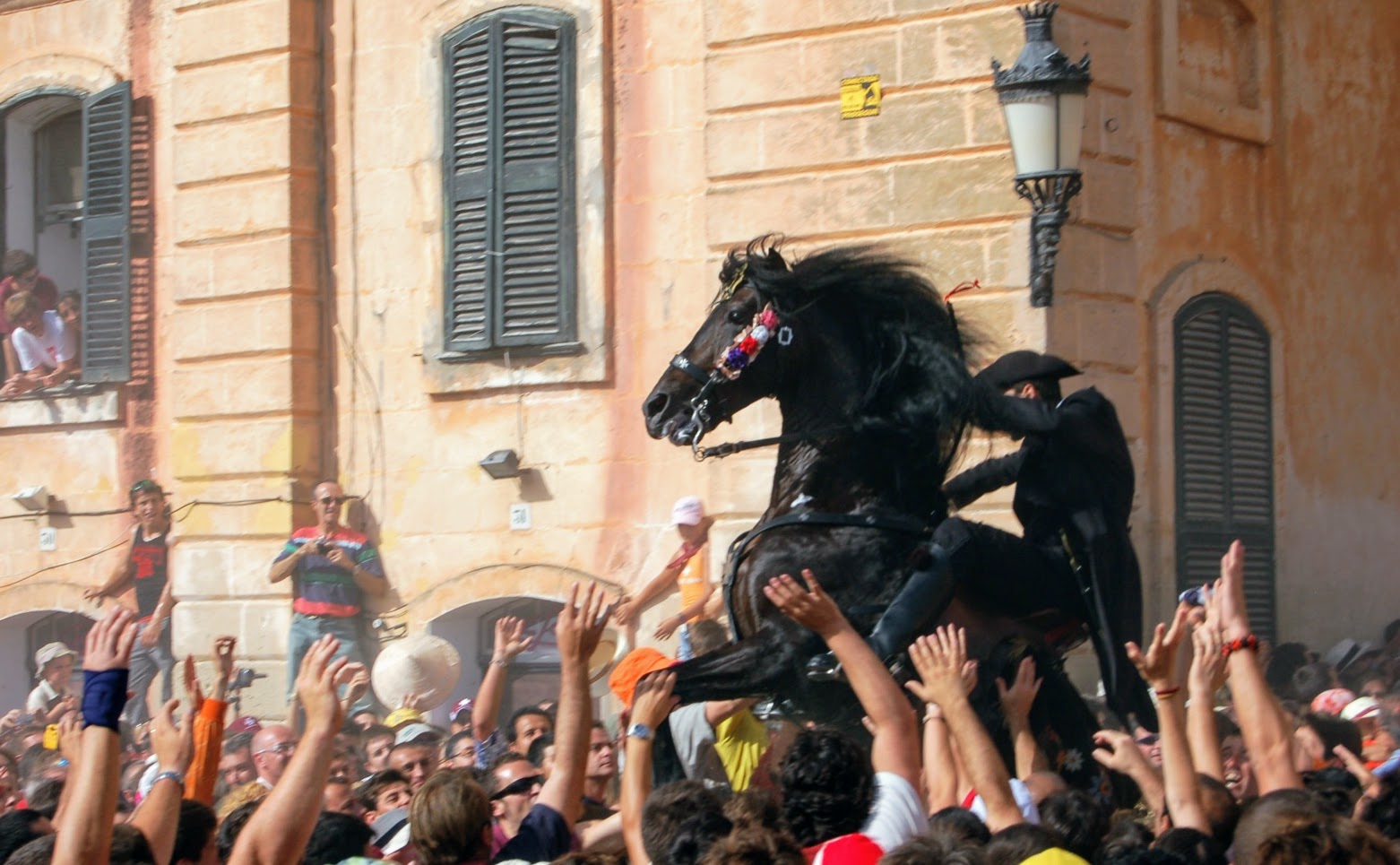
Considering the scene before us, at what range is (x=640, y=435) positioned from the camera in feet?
41.7

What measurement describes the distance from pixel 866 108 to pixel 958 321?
3830 millimetres

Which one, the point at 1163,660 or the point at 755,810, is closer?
the point at 755,810

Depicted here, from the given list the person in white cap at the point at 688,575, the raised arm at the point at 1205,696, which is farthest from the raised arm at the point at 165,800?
the person in white cap at the point at 688,575

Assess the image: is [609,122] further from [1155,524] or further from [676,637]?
[1155,524]

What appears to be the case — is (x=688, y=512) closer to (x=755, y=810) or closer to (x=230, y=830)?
(x=230, y=830)

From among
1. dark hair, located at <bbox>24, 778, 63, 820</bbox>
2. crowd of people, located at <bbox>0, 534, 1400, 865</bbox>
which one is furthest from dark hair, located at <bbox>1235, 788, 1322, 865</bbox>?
dark hair, located at <bbox>24, 778, 63, 820</bbox>

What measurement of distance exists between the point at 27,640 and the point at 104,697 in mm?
11472

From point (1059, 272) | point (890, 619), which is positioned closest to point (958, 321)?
point (890, 619)

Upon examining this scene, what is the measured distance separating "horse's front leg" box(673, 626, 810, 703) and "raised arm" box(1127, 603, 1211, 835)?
7.53ft

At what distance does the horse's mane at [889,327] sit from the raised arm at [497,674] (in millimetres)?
1426

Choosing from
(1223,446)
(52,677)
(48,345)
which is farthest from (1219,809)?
(48,345)

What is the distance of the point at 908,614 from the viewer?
7402 millimetres

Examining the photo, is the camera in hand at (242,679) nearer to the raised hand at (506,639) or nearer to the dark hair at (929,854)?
the raised hand at (506,639)

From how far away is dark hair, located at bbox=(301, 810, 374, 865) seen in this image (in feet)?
17.2
